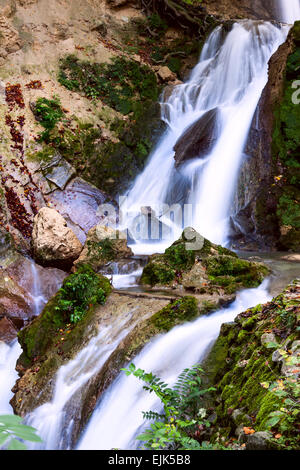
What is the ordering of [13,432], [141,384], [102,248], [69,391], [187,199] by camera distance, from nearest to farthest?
[13,432] < [141,384] < [69,391] < [102,248] < [187,199]

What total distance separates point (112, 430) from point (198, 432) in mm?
1236

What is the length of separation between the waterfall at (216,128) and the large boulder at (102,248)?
988mm

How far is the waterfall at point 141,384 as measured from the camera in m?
3.79

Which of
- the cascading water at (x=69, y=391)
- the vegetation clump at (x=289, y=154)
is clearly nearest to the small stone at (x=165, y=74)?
the vegetation clump at (x=289, y=154)

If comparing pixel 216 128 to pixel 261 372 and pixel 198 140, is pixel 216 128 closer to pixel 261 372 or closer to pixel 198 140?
pixel 198 140

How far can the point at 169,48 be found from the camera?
16.2 metres

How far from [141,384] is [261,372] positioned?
1675 mm

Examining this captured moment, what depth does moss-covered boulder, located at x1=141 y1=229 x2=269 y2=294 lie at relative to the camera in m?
6.21

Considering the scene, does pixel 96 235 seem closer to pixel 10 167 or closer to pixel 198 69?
pixel 10 167

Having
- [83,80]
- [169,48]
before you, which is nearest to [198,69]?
[169,48]

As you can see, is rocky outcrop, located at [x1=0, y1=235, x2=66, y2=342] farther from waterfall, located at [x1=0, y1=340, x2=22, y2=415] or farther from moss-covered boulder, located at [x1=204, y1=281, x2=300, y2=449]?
moss-covered boulder, located at [x1=204, y1=281, x2=300, y2=449]

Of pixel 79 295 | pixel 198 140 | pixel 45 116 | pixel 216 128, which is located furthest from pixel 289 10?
pixel 79 295

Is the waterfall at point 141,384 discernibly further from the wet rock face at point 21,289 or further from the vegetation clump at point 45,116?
the vegetation clump at point 45,116

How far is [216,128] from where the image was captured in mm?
11188
